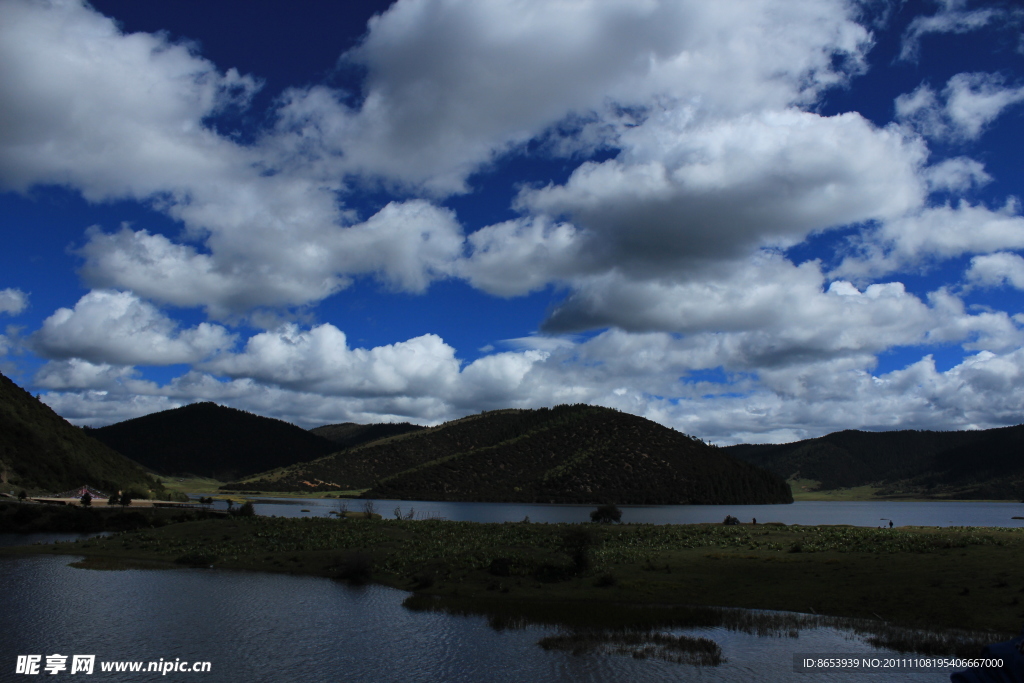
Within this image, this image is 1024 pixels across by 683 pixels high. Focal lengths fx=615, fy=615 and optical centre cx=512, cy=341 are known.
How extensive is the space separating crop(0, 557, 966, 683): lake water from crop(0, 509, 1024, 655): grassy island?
617 cm

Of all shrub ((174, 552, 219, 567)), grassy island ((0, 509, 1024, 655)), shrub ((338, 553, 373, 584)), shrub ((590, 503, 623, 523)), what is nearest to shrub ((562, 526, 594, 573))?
grassy island ((0, 509, 1024, 655))

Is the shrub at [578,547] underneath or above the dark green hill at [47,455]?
underneath

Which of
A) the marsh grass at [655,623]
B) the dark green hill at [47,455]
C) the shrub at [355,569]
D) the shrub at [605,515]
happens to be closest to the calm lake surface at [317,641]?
the marsh grass at [655,623]

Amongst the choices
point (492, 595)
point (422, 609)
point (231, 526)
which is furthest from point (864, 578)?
point (231, 526)

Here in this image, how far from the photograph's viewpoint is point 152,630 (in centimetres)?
3038

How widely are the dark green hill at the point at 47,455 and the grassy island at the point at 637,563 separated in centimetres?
8569

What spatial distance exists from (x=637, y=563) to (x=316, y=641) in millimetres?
26904

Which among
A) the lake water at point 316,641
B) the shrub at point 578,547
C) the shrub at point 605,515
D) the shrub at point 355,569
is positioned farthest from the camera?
the shrub at point 605,515

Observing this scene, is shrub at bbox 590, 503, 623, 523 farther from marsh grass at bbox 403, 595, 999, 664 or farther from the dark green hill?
the dark green hill

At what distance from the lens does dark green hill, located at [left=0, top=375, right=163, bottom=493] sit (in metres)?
130

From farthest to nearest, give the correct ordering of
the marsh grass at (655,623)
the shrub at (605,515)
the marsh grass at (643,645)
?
the shrub at (605,515), the marsh grass at (655,623), the marsh grass at (643,645)

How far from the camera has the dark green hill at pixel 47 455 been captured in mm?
129500

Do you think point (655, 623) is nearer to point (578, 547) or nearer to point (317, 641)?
point (578, 547)

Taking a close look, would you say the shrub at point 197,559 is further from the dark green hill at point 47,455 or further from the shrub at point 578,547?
the dark green hill at point 47,455
